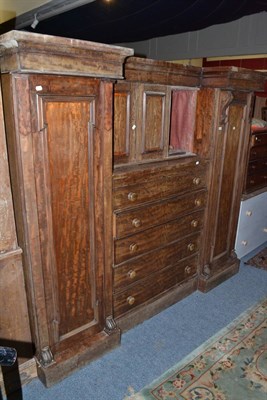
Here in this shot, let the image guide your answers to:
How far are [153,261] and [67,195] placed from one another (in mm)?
962

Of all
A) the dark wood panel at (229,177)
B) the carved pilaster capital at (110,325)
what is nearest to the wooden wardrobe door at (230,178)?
the dark wood panel at (229,177)

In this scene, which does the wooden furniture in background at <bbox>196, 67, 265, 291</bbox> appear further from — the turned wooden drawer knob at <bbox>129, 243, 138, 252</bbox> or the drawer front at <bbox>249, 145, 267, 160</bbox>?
the turned wooden drawer knob at <bbox>129, 243, 138, 252</bbox>

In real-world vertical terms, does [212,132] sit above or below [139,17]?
below

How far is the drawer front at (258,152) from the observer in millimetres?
3209

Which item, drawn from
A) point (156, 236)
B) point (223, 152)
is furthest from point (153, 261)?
point (223, 152)

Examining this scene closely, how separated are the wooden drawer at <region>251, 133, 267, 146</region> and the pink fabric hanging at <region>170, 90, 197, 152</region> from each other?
999 millimetres

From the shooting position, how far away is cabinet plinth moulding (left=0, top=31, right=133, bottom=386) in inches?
53.2

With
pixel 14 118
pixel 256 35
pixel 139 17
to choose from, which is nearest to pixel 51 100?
pixel 14 118

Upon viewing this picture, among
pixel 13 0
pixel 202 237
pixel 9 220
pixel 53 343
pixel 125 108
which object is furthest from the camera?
pixel 13 0

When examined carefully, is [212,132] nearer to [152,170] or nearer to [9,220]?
[152,170]

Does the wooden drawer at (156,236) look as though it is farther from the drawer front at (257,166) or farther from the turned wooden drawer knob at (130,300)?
the drawer front at (257,166)

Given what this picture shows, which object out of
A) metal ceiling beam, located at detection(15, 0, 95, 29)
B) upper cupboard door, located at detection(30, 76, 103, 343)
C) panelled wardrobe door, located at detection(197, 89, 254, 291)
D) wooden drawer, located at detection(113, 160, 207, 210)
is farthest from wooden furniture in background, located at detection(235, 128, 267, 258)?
metal ceiling beam, located at detection(15, 0, 95, 29)

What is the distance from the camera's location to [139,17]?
3512mm

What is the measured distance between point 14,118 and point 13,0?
3.68 metres
